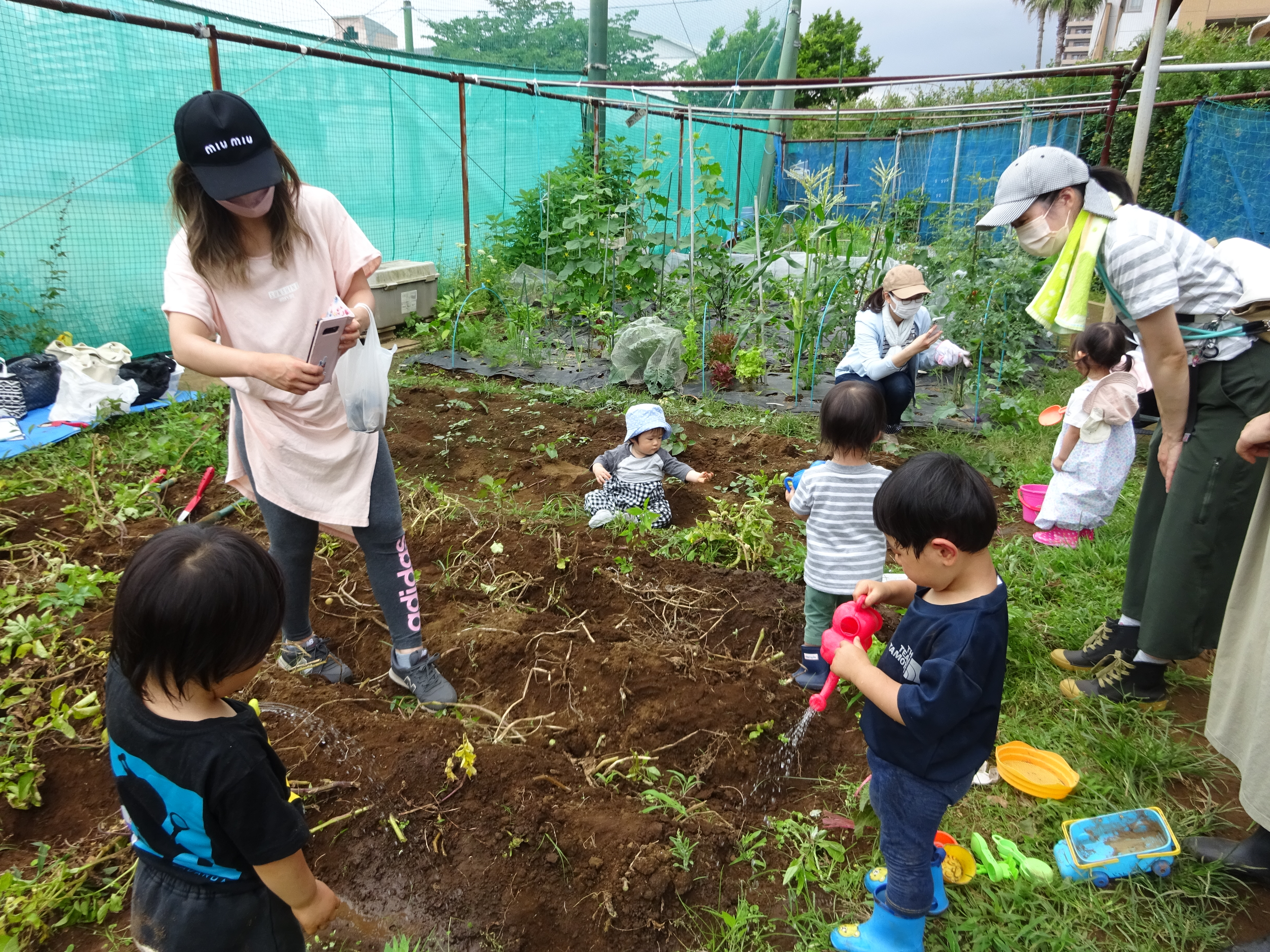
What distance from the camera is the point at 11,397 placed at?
15.4 feet

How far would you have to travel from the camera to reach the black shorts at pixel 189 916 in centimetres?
122

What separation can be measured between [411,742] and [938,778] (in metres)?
1.41

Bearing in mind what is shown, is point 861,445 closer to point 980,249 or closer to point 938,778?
point 938,778

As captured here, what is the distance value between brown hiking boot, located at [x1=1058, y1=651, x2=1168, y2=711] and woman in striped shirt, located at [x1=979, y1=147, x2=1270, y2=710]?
2.7 inches

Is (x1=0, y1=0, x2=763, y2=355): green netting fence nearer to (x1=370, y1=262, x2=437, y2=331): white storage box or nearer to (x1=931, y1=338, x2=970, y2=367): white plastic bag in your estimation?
(x1=370, y1=262, x2=437, y2=331): white storage box

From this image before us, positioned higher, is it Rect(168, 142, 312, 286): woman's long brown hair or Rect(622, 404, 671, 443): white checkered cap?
Rect(168, 142, 312, 286): woman's long brown hair

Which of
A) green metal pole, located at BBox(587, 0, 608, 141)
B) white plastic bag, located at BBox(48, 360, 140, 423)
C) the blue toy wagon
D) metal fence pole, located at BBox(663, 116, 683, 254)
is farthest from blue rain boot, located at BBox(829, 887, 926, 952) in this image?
green metal pole, located at BBox(587, 0, 608, 141)

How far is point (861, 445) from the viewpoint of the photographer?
2.45 m

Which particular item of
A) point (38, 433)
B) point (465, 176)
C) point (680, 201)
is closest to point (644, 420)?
point (38, 433)

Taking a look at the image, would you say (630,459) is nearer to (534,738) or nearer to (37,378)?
(534,738)

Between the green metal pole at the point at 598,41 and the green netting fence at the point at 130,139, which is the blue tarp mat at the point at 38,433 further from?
the green metal pole at the point at 598,41

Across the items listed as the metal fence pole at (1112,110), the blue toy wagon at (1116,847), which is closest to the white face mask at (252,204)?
the blue toy wagon at (1116,847)

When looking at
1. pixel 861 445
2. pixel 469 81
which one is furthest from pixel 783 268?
pixel 861 445

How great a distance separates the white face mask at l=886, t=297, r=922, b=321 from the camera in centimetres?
450
